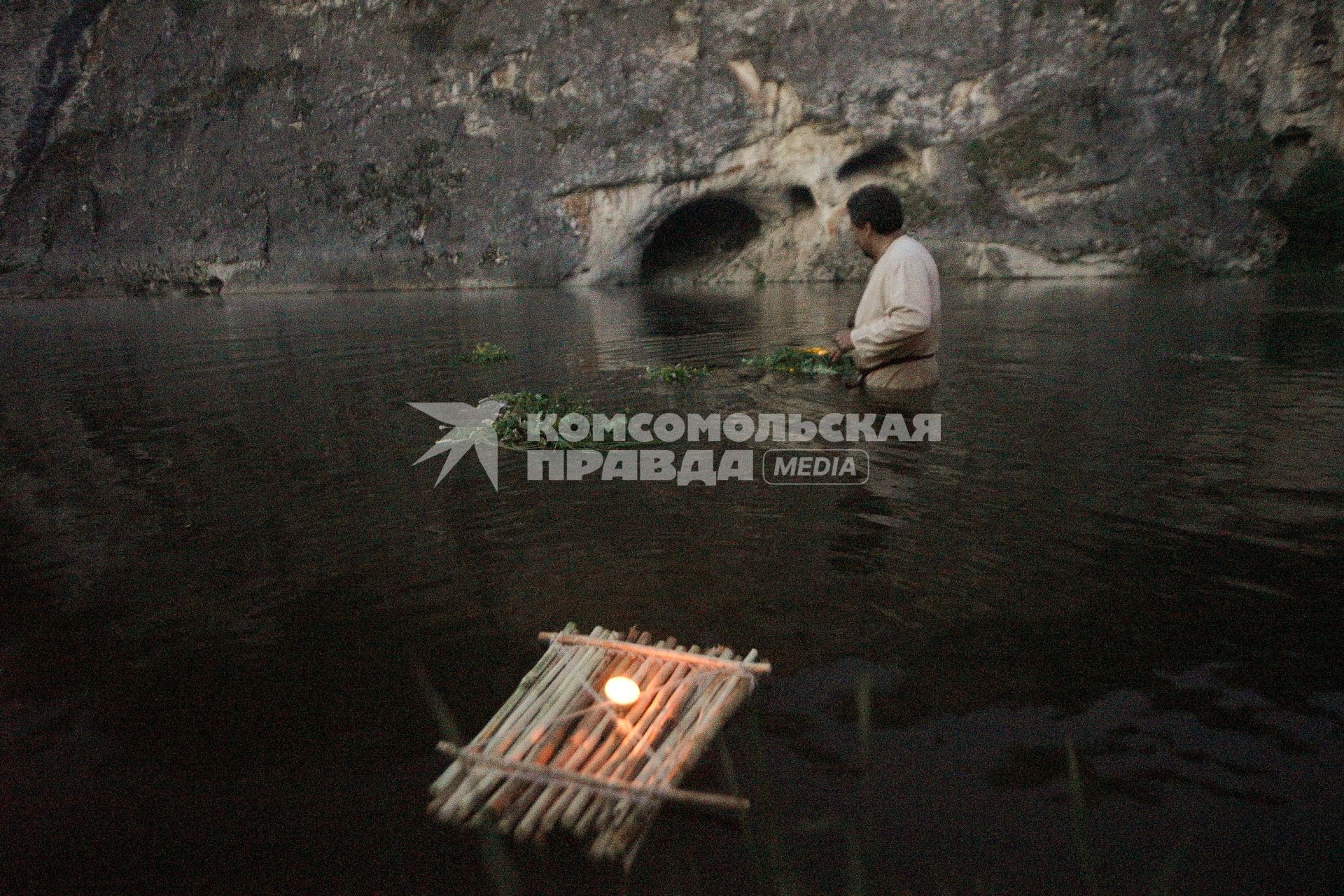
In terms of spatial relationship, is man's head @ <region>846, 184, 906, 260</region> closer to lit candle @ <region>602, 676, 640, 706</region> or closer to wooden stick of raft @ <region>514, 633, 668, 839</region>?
wooden stick of raft @ <region>514, 633, 668, 839</region>

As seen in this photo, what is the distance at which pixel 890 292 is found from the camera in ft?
24.2

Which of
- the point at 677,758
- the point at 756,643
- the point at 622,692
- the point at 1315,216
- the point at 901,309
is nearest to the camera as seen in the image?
the point at 677,758

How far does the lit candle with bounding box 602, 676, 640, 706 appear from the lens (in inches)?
123

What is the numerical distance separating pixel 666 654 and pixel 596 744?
1.67ft

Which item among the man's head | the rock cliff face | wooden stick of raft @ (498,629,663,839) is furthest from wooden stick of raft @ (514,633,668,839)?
the rock cliff face

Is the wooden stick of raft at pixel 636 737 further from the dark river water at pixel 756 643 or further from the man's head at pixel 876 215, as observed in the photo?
the man's head at pixel 876 215

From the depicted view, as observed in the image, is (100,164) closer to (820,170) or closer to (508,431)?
(820,170)

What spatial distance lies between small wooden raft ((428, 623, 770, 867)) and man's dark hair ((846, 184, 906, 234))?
502 cm

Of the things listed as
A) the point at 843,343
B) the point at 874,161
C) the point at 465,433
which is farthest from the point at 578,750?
the point at 874,161

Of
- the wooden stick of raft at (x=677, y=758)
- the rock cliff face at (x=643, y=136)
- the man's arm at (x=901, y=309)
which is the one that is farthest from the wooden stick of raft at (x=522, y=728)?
the rock cliff face at (x=643, y=136)

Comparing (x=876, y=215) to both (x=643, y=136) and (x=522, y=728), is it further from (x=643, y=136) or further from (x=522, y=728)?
(x=643, y=136)

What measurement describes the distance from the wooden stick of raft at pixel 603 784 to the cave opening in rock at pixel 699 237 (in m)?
37.4

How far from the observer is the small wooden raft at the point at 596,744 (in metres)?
2.60

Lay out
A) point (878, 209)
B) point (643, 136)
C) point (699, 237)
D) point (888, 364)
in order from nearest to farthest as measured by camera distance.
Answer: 1. point (878, 209)
2. point (888, 364)
3. point (643, 136)
4. point (699, 237)
